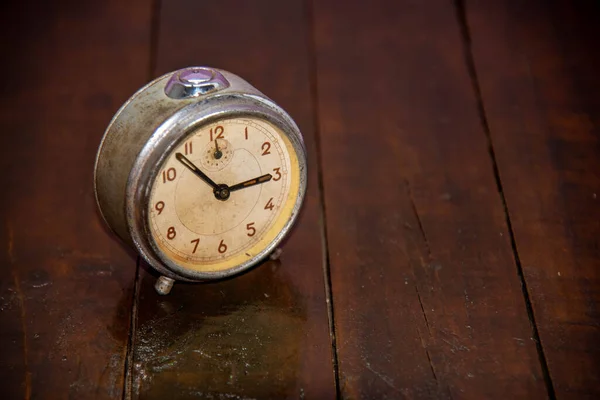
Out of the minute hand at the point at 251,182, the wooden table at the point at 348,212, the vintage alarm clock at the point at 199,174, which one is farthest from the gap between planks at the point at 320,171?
the minute hand at the point at 251,182

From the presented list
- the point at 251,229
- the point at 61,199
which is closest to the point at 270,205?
the point at 251,229

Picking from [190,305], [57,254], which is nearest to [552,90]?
[190,305]

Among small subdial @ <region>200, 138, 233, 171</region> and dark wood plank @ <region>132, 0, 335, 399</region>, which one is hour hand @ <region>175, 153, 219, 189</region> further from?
dark wood plank @ <region>132, 0, 335, 399</region>

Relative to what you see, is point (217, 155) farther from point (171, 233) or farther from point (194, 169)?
point (171, 233)

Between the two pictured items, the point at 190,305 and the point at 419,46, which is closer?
the point at 190,305

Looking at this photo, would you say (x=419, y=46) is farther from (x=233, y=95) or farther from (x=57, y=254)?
(x=57, y=254)
